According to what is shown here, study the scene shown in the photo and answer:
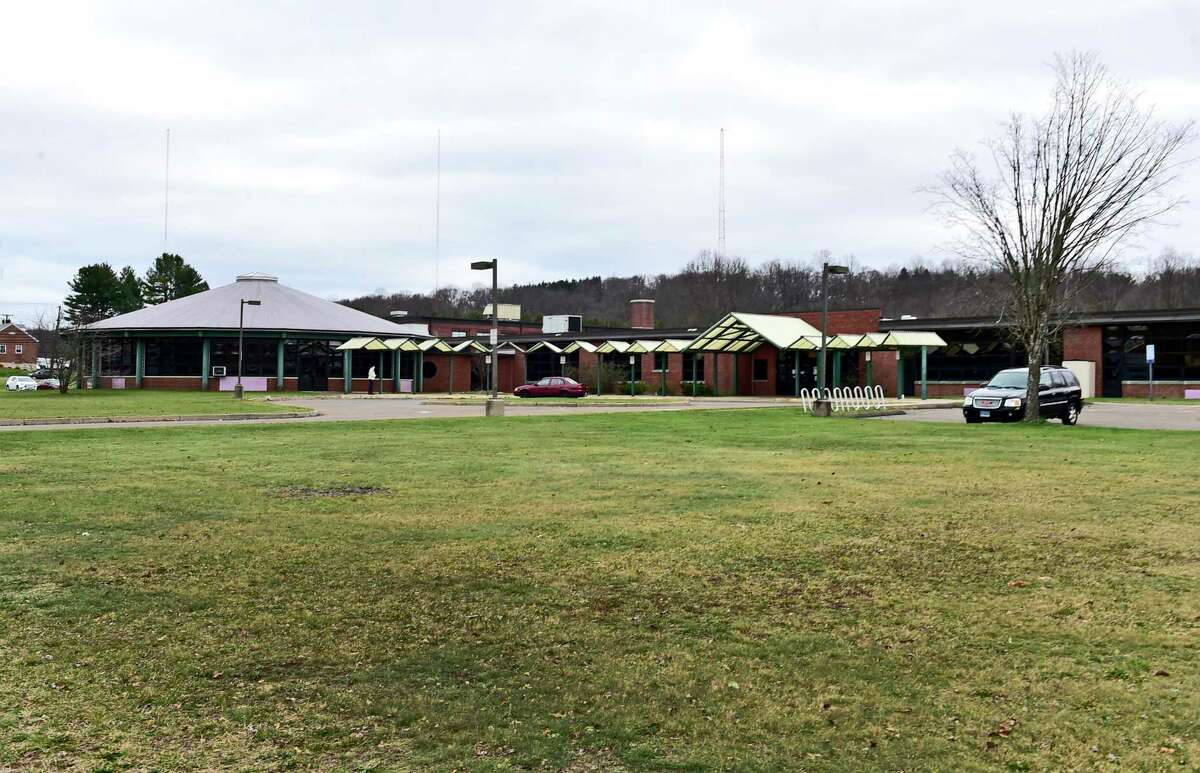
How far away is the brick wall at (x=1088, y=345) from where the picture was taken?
52.2 metres

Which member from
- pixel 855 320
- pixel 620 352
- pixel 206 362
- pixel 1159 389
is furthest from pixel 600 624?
pixel 206 362

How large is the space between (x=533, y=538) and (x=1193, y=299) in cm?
10424

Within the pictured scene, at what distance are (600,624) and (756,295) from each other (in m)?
119

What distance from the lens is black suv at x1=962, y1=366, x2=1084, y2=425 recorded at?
2862 centimetres

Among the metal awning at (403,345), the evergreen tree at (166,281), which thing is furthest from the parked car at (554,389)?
the evergreen tree at (166,281)

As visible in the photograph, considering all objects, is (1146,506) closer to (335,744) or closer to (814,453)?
(814,453)

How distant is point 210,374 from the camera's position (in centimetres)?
6725

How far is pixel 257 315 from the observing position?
229 feet

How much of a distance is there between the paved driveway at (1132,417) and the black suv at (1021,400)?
2.13 ft

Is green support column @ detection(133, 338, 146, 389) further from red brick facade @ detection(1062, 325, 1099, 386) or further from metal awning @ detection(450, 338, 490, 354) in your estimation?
red brick facade @ detection(1062, 325, 1099, 386)

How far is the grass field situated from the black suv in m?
16.0

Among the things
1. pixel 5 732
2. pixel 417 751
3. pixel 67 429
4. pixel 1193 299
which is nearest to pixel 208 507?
pixel 5 732

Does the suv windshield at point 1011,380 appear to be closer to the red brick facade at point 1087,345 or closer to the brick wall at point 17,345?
the red brick facade at point 1087,345

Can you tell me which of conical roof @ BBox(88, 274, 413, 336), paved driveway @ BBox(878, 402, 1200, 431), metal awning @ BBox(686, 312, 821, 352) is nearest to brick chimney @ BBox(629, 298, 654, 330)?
A: conical roof @ BBox(88, 274, 413, 336)
